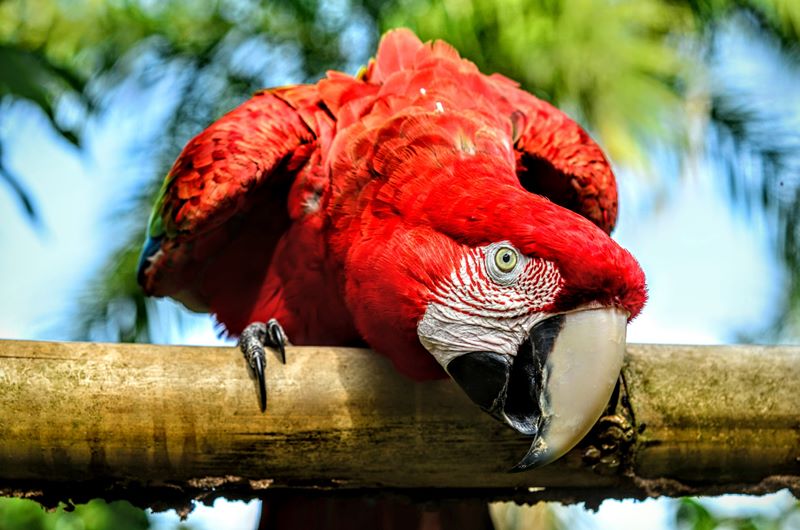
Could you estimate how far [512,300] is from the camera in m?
1.83

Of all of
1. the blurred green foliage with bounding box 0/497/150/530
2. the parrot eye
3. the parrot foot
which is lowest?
the blurred green foliage with bounding box 0/497/150/530

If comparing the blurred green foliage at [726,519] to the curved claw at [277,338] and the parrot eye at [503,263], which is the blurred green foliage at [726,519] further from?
the curved claw at [277,338]

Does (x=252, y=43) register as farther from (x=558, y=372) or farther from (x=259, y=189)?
(x=558, y=372)

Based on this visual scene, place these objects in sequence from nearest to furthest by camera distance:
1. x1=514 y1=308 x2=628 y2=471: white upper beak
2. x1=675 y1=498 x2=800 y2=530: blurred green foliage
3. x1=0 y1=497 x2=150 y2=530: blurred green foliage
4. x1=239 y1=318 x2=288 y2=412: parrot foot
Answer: x1=514 y1=308 x2=628 y2=471: white upper beak < x1=239 y1=318 x2=288 y2=412: parrot foot < x1=675 y1=498 x2=800 y2=530: blurred green foliage < x1=0 y1=497 x2=150 y2=530: blurred green foliage

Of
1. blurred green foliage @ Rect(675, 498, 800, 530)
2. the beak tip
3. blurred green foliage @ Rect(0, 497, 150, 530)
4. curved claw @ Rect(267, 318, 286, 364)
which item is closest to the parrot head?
the beak tip

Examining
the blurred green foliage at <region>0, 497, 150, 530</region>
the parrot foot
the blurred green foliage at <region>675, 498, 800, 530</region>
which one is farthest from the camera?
the blurred green foliage at <region>0, 497, 150, 530</region>

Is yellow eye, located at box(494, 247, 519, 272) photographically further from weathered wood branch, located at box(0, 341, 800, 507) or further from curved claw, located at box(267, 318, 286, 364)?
curved claw, located at box(267, 318, 286, 364)

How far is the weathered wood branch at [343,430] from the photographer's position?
1.76m

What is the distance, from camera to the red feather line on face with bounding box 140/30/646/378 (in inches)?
74.2

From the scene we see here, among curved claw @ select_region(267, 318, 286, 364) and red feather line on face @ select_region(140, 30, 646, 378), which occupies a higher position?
red feather line on face @ select_region(140, 30, 646, 378)

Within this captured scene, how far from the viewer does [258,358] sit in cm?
190

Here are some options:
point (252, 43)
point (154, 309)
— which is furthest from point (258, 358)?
point (252, 43)

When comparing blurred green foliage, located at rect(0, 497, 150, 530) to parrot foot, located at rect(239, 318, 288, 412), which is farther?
blurred green foliage, located at rect(0, 497, 150, 530)

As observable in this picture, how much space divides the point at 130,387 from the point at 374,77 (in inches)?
53.3
